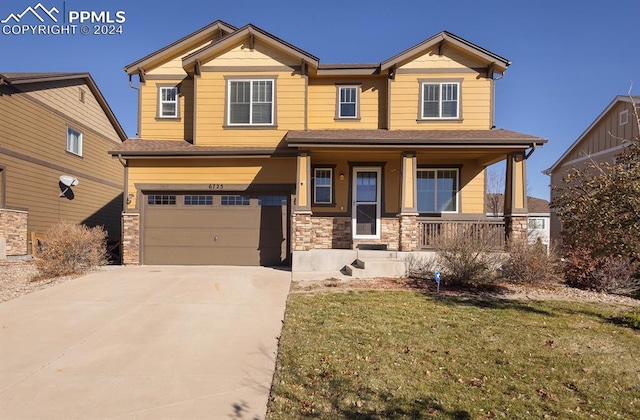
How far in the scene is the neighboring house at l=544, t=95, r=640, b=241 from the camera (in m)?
17.2

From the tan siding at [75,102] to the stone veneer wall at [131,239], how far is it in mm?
7182

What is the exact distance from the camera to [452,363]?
440cm

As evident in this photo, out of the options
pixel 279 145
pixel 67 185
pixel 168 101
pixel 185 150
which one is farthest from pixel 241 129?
pixel 67 185

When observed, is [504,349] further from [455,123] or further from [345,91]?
[345,91]

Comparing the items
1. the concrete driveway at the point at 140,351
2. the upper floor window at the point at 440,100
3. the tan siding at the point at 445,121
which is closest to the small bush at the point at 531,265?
the tan siding at the point at 445,121

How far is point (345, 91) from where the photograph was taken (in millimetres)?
12914

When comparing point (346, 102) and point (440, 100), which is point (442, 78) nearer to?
point (440, 100)

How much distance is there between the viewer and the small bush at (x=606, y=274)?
884 centimetres

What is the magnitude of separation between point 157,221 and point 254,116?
468 cm

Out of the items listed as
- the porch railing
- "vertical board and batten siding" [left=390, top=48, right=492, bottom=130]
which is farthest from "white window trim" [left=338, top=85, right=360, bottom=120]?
the porch railing

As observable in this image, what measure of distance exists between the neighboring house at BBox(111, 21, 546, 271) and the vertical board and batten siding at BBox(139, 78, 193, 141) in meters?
0.03

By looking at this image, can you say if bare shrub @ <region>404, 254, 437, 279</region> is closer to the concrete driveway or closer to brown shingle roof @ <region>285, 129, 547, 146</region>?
brown shingle roof @ <region>285, 129, 547, 146</region>

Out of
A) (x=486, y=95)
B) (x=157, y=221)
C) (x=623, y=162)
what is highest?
(x=486, y=95)

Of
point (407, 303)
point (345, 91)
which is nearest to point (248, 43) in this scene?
point (345, 91)
